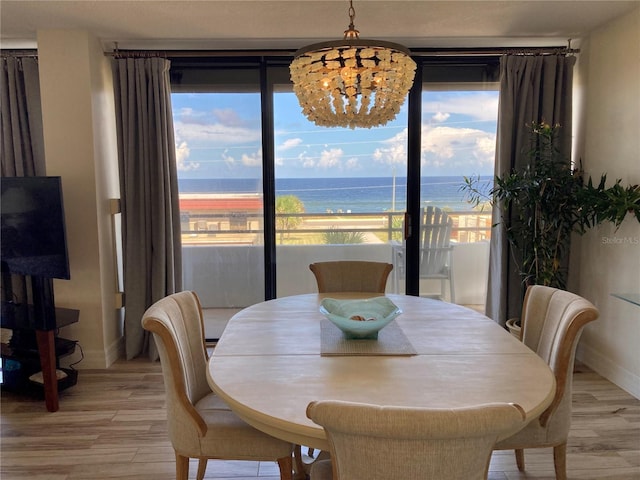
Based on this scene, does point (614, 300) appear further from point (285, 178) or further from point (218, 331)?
point (218, 331)

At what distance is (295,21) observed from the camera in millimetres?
3160

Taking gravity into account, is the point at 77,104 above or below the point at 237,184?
above

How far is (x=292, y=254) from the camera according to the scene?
4.06 m

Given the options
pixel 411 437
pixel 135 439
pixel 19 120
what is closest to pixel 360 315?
pixel 411 437

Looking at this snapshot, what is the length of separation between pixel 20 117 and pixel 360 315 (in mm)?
3104

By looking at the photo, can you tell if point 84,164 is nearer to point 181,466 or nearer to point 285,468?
point 181,466

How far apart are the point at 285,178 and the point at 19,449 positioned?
2.52 meters

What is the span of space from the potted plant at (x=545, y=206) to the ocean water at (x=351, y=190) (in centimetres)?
39

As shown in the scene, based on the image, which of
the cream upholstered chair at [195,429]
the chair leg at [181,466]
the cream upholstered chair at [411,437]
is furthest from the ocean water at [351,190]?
the cream upholstered chair at [411,437]

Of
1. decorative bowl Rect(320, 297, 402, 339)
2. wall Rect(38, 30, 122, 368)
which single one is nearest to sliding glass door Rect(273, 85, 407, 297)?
wall Rect(38, 30, 122, 368)

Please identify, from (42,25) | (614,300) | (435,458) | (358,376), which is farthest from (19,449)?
(614,300)

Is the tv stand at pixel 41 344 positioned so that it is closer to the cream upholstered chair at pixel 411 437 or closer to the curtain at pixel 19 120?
the curtain at pixel 19 120

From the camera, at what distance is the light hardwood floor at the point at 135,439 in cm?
231

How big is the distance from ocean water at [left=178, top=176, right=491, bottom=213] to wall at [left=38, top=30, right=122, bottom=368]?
2.27 feet
